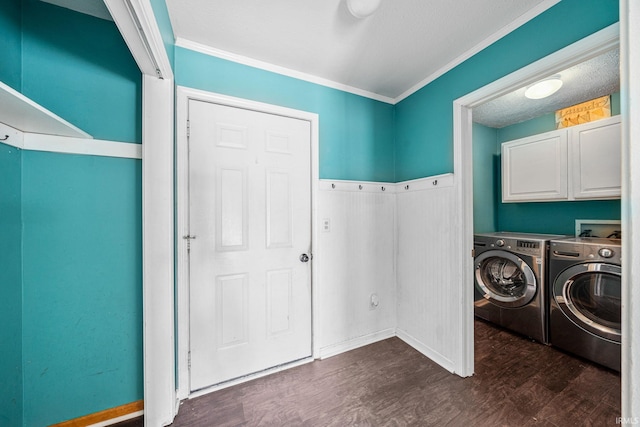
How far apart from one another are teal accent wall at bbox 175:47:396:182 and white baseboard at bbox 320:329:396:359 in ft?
4.78

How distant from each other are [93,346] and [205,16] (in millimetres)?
2007

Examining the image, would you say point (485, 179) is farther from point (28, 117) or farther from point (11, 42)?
point (11, 42)

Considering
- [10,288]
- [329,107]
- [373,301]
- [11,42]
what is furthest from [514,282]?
[11,42]

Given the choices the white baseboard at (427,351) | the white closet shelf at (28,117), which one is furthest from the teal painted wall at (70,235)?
the white baseboard at (427,351)

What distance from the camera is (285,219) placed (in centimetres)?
180

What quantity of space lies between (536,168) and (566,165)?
0.24m

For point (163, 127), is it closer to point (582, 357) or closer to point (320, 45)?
point (320, 45)

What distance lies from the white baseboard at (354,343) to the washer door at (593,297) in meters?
1.43

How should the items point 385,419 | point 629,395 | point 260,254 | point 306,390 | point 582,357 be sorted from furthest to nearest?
1. point 582,357
2. point 260,254
3. point 306,390
4. point 385,419
5. point 629,395

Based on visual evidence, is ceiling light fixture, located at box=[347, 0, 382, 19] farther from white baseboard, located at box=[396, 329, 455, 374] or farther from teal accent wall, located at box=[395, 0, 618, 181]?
white baseboard, located at box=[396, 329, 455, 374]

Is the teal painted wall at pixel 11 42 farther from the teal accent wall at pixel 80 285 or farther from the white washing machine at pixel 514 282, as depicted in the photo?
the white washing machine at pixel 514 282

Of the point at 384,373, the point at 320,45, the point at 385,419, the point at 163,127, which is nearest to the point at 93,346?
the point at 163,127

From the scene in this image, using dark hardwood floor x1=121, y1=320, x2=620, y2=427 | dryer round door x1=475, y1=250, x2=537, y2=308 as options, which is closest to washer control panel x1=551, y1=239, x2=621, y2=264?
dryer round door x1=475, y1=250, x2=537, y2=308

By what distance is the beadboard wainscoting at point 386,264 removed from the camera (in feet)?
5.98
